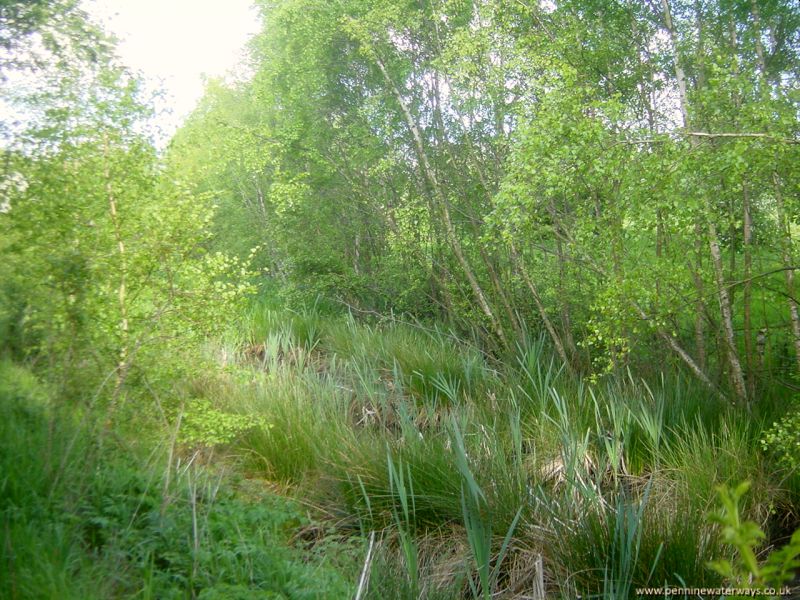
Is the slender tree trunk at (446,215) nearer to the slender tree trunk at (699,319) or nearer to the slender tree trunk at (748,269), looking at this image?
the slender tree trunk at (699,319)

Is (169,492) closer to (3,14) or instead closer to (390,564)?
(390,564)

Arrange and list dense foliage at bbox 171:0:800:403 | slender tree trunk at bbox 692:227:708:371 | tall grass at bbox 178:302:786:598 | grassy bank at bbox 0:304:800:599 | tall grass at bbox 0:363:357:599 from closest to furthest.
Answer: tall grass at bbox 0:363:357:599
grassy bank at bbox 0:304:800:599
tall grass at bbox 178:302:786:598
dense foliage at bbox 171:0:800:403
slender tree trunk at bbox 692:227:708:371

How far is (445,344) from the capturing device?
8719mm

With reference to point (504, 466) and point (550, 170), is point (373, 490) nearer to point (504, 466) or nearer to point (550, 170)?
point (504, 466)

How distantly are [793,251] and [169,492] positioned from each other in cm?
449

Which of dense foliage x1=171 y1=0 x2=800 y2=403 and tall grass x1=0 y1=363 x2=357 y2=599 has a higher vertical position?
dense foliage x1=171 y1=0 x2=800 y2=403

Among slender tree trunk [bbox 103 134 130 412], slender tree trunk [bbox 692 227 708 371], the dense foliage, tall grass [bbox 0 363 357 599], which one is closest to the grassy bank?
tall grass [bbox 0 363 357 599]

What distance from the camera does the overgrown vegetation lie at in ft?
11.8

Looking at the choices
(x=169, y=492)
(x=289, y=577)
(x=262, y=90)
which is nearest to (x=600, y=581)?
(x=289, y=577)

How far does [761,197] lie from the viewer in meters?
6.65

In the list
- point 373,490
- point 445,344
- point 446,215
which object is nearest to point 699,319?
point 445,344

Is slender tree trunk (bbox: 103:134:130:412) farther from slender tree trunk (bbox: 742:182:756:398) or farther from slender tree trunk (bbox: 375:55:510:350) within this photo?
slender tree trunk (bbox: 742:182:756:398)

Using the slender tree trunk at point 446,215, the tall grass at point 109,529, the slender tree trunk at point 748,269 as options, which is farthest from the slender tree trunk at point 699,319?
the tall grass at point 109,529

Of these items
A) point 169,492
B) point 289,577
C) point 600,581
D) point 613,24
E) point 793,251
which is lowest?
point 600,581
